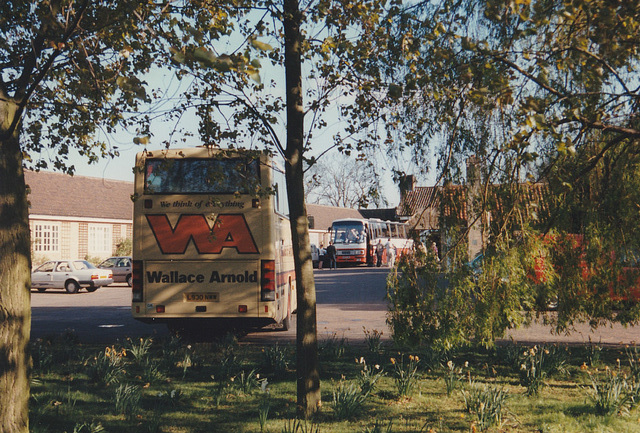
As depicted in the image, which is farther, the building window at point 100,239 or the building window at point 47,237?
the building window at point 100,239

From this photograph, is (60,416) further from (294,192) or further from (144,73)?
(144,73)

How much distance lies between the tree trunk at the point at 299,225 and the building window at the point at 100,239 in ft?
128

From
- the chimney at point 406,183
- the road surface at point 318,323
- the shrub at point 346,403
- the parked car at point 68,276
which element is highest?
the chimney at point 406,183

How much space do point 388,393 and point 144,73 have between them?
4819mm

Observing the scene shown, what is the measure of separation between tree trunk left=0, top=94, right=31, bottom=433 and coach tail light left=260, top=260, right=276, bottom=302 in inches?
240

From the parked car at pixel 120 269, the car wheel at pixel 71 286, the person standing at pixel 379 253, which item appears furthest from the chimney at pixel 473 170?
the person standing at pixel 379 253

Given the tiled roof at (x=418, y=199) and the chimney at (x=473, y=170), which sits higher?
the chimney at (x=473, y=170)

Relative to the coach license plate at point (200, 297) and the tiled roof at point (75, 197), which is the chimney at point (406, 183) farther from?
the tiled roof at point (75, 197)

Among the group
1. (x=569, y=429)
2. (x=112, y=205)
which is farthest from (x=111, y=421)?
(x=112, y=205)

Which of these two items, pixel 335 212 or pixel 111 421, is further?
pixel 335 212

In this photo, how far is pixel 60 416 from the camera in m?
6.55

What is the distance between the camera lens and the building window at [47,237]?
1527 inches

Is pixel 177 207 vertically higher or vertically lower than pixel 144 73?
lower

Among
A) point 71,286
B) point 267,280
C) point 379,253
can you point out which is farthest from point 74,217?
point 267,280
